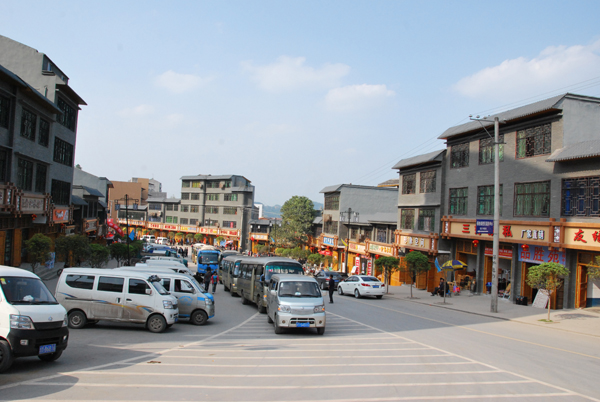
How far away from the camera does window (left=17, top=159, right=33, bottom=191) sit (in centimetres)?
2841

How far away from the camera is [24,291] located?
1000 centimetres

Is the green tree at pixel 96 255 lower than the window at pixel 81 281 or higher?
lower

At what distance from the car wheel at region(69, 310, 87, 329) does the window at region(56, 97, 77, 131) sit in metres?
25.2

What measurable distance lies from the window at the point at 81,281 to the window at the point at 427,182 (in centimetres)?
2889

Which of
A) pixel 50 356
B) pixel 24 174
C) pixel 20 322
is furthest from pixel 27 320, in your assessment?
pixel 24 174

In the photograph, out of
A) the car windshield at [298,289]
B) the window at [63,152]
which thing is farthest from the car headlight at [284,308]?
the window at [63,152]

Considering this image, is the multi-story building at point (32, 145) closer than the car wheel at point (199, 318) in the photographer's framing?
No

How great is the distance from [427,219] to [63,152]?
30566mm

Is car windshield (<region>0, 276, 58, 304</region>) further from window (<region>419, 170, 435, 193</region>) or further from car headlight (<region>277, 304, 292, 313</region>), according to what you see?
window (<region>419, 170, 435, 193</region>)

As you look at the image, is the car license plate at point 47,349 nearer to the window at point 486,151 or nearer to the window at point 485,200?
the window at point 485,200

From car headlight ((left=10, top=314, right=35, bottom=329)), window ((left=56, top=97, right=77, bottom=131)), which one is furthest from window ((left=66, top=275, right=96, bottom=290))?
window ((left=56, top=97, right=77, bottom=131))

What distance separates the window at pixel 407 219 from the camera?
40466 mm

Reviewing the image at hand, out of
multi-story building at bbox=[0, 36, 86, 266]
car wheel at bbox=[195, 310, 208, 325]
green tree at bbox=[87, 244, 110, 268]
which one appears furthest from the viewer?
green tree at bbox=[87, 244, 110, 268]

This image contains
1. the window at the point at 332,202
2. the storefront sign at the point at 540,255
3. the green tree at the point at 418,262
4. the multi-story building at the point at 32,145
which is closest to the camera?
the storefront sign at the point at 540,255
